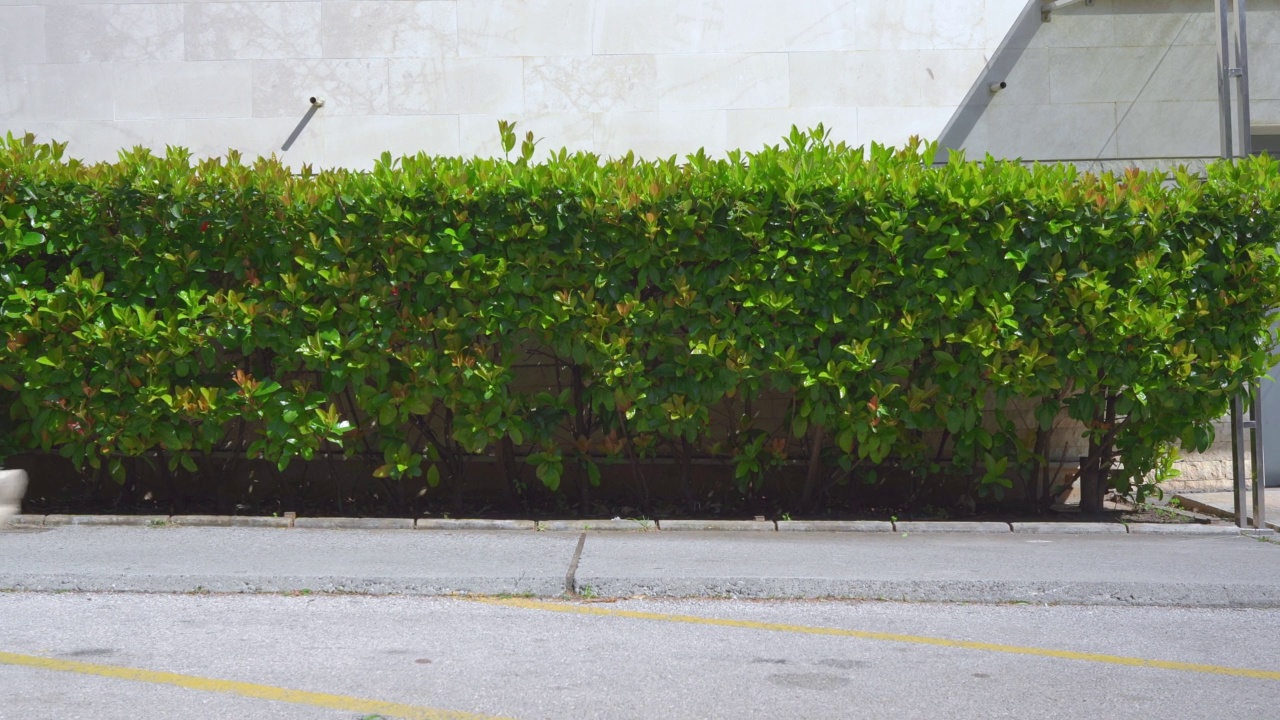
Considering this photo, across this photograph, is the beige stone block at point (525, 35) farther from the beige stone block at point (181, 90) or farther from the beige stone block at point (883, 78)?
the beige stone block at point (181, 90)

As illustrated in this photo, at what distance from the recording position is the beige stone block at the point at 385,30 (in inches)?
386

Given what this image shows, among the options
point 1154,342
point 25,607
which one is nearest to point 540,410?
point 25,607

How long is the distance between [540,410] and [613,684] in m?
3.52

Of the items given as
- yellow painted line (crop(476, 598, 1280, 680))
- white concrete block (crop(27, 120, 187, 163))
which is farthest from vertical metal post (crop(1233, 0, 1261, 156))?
white concrete block (crop(27, 120, 187, 163))

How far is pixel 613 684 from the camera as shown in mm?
4711

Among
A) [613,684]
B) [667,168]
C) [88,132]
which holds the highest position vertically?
[88,132]

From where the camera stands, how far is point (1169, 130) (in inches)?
368

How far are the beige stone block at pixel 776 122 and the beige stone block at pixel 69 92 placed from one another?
17.2 ft

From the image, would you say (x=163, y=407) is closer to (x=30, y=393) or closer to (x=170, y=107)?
(x=30, y=393)

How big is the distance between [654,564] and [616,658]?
5.16 ft

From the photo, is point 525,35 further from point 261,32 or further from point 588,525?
point 588,525

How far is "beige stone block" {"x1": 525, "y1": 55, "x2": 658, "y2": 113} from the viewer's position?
9.80 metres

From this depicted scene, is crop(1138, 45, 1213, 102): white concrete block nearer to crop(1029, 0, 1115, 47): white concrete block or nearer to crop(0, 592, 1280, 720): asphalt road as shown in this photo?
crop(1029, 0, 1115, 47): white concrete block

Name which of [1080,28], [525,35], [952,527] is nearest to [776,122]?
[525,35]
